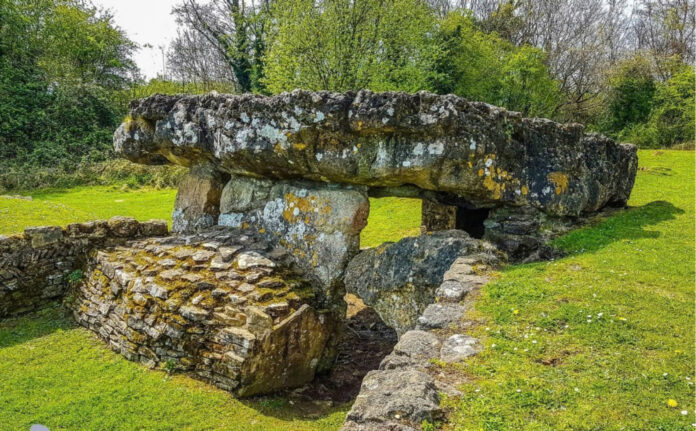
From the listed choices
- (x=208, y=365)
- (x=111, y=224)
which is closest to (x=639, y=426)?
(x=208, y=365)

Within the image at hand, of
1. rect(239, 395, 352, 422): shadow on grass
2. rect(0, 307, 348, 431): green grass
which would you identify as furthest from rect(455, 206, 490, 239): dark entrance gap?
rect(0, 307, 348, 431): green grass

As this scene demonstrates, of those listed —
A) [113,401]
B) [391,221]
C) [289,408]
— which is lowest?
[289,408]

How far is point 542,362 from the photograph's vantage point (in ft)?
12.8

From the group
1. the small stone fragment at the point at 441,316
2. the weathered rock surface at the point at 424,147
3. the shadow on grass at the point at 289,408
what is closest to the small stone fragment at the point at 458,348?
the small stone fragment at the point at 441,316

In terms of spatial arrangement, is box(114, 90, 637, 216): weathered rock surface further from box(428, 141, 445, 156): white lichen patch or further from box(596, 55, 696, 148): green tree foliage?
box(596, 55, 696, 148): green tree foliage

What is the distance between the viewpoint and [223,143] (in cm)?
854

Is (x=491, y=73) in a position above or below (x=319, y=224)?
above

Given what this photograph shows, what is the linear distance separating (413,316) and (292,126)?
3.94 m

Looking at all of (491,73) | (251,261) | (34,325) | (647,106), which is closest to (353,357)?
(251,261)

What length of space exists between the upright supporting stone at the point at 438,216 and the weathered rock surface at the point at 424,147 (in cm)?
213

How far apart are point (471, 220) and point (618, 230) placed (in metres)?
3.29

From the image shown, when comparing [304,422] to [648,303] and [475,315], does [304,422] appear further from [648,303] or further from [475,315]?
[648,303]

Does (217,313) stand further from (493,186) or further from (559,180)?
(559,180)

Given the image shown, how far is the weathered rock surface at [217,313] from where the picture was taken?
6.41m
